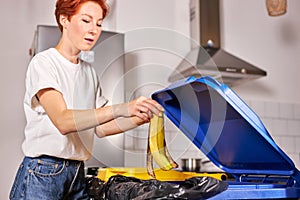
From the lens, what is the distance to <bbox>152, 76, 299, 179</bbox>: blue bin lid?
3.12 ft

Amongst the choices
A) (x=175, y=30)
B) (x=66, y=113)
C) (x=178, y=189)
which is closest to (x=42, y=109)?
(x=66, y=113)

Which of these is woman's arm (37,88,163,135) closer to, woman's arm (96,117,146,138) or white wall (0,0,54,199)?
woman's arm (96,117,146,138)

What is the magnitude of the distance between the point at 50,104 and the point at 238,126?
A: 464 millimetres

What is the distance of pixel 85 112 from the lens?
1.05m

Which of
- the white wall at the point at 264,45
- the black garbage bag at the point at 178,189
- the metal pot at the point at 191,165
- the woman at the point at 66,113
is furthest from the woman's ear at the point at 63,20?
the white wall at the point at 264,45

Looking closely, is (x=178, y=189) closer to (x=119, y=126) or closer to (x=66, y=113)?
(x=66, y=113)

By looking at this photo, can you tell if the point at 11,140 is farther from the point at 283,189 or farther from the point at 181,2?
the point at 283,189

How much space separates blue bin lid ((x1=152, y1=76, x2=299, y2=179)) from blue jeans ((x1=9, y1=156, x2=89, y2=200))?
0.30 m

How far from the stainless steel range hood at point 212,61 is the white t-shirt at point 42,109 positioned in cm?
104

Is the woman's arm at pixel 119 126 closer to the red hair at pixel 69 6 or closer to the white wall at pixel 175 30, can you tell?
the red hair at pixel 69 6

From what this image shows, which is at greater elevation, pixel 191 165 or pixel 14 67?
pixel 14 67

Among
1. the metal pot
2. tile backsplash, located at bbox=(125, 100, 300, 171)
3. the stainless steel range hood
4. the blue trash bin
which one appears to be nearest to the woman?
the blue trash bin

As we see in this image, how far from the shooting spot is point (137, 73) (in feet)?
7.63

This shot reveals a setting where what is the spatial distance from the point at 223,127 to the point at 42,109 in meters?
0.48
